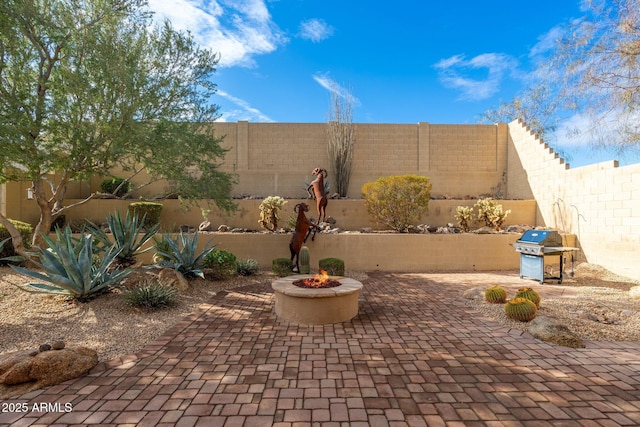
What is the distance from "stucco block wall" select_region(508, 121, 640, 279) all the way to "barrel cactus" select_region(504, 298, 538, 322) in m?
5.09

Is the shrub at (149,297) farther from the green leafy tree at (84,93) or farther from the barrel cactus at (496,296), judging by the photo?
the barrel cactus at (496,296)

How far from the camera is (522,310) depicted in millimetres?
4617

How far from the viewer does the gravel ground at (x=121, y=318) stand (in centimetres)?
395

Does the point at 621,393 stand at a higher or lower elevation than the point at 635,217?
lower

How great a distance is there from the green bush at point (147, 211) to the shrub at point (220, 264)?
4045mm

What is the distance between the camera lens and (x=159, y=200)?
11.1 metres

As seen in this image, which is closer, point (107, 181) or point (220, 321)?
point (220, 321)

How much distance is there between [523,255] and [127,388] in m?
8.54

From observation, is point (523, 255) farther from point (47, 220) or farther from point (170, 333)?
point (47, 220)

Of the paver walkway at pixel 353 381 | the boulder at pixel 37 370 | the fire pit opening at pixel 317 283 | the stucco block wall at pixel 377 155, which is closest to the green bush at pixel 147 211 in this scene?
the stucco block wall at pixel 377 155

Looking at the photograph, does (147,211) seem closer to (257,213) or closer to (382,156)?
(257,213)

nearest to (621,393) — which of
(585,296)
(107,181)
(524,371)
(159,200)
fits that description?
(524,371)

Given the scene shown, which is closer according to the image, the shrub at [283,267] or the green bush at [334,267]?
the green bush at [334,267]

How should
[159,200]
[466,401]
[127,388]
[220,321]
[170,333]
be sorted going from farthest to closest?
1. [159,200]
2. [220,321]
3. [170,333]
4. [127,388]
5. [466,401]
